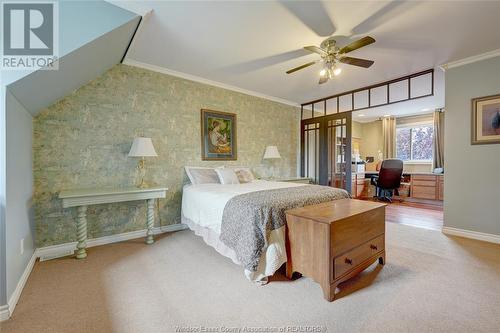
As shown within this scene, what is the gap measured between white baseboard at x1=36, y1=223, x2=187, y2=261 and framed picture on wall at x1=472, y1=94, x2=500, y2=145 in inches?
176

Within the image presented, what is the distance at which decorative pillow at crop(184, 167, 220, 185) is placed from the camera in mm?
3422

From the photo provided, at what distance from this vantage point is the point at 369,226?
2086mm

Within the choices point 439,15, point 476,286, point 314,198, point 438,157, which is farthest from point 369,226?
point 438,157

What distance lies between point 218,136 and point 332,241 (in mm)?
2836

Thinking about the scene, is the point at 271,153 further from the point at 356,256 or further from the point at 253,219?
the point at 356,256

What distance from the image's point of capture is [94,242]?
2.85 meters

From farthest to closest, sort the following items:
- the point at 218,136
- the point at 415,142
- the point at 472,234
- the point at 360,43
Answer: the point at 415,142 < the point at 218,136 < the point at 472,234 < the point at 360,43

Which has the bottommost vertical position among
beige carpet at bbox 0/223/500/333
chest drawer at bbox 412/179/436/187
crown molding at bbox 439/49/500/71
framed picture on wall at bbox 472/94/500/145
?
beige carpet at bbox 0/223/500/333

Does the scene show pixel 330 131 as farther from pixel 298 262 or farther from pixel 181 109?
pixel 298 262

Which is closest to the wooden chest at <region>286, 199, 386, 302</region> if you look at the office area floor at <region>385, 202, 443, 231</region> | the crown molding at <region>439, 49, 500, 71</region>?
the office area floor at <region>385, 202, 443, 231</region>

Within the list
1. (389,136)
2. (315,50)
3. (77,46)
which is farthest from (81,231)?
(389,136)

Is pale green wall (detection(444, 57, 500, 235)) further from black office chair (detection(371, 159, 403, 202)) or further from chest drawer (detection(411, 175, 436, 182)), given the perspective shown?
chest drawer (detection(411, 175, 436, 182))

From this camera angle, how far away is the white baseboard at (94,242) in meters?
2.51

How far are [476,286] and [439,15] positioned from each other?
2.50 metres
